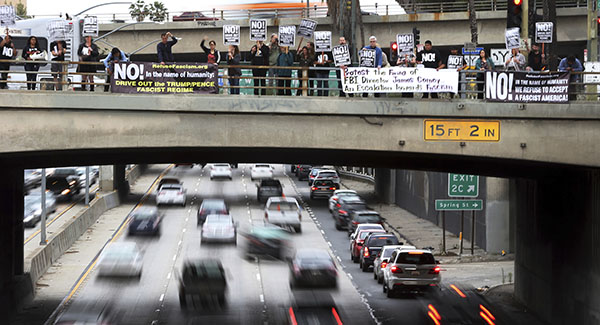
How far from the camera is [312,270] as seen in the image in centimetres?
3319

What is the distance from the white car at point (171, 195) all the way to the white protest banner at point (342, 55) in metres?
37.7

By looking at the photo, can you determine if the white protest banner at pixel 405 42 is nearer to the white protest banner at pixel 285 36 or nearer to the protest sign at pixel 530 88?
the white protest banner at pixel 285 36

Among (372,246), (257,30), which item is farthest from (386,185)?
(257,30)

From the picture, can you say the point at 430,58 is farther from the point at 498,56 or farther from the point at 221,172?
the point at 221,172

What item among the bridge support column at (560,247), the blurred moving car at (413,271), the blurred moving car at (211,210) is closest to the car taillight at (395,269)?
the blurred moving car at (413,271)

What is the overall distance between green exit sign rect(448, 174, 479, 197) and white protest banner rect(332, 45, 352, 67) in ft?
53.2

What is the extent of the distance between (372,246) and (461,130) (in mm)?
17205

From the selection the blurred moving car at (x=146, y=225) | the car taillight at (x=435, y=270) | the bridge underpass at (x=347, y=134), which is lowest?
the blurred moving car at (x=146, y=225)

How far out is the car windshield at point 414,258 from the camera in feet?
103

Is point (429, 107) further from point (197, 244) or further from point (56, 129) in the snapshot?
point (197, 244)

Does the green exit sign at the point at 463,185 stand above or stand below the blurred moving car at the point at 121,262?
above

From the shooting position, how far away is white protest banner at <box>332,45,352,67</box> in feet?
80.1

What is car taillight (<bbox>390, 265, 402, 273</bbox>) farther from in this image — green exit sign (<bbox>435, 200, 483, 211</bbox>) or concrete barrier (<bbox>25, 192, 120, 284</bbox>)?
concrete barrier (<bbox>25, 192, 120, 284</bbox>)

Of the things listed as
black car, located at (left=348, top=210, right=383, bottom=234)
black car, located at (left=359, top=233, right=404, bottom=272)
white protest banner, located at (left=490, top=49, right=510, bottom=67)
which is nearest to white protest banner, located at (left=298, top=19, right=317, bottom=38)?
white protest banner, located at (left=490, top=49, right=510, bottom=67)
